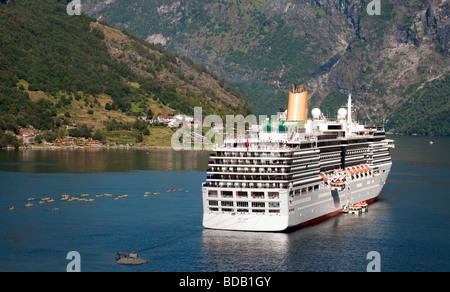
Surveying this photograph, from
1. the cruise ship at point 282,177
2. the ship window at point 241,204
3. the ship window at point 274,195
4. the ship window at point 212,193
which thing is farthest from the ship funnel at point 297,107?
the ship window at point 241,204

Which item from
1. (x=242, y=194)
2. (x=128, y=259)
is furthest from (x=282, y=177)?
(x=128, y=259)

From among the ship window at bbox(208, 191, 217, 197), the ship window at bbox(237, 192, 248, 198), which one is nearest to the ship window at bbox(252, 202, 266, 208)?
the ship window at bbox(237, 192, 248, 198)

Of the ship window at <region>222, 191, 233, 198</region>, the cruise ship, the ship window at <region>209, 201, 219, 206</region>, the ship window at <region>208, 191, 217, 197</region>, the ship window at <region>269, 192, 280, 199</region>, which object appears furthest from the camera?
the ship window at <region>208, 191, 217, 197</region>

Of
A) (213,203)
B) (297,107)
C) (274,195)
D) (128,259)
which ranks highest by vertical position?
(297,107)

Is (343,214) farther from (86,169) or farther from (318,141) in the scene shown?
(86,169)

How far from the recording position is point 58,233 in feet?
361

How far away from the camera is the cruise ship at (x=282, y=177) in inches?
4011

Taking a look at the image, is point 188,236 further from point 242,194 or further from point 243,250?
point 243,250

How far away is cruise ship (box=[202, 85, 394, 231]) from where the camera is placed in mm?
101875

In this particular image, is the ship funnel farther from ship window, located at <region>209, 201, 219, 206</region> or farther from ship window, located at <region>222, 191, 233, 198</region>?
ship window, located at <region>209, 201, 219, 206</region>

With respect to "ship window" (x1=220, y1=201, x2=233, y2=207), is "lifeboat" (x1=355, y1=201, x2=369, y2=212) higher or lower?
lower

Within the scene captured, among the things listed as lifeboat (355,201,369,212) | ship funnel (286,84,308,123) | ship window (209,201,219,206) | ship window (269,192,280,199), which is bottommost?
lifeboat (355,201,369,212)

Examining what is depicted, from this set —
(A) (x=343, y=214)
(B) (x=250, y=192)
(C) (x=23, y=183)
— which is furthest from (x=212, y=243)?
(C) (x=23, y=183)

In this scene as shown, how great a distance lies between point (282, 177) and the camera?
103m
